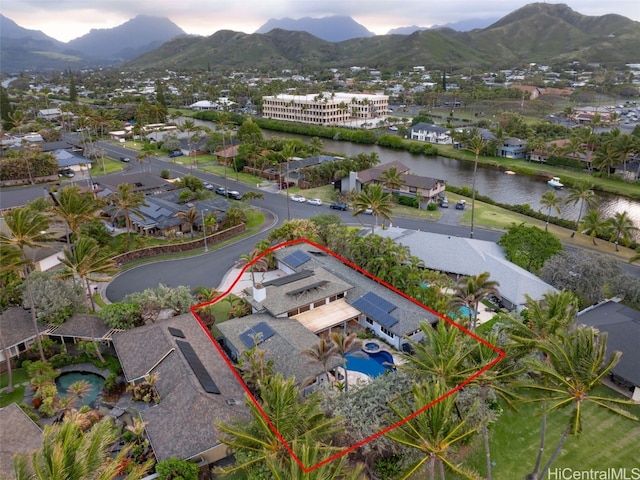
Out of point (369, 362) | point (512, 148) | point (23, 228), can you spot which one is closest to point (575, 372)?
point (369, 362)

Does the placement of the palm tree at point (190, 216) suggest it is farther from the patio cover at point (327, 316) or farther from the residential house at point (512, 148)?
the residential house at point (512, 148)

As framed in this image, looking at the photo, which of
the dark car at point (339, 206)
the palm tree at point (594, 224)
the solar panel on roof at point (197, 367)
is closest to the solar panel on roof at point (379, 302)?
the solar panel on roof at point (197, 367)

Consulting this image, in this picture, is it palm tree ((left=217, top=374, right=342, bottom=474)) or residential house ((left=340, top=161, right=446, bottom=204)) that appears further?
residential house ((left=340, top=161, right=446, bottom=204))

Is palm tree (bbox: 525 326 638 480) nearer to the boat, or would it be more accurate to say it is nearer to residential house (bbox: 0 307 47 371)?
residential house (bbox: 0 307 47 371)

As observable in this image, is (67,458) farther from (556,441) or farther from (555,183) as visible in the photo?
(555,183)

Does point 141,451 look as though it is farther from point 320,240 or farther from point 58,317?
point 320,240

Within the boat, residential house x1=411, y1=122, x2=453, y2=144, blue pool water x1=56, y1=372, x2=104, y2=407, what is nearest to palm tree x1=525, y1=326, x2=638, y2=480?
blue pool water x1=56, y1=372, x2=104, y2=407

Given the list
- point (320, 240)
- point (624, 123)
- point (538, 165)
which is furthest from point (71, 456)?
point (624, 123)
